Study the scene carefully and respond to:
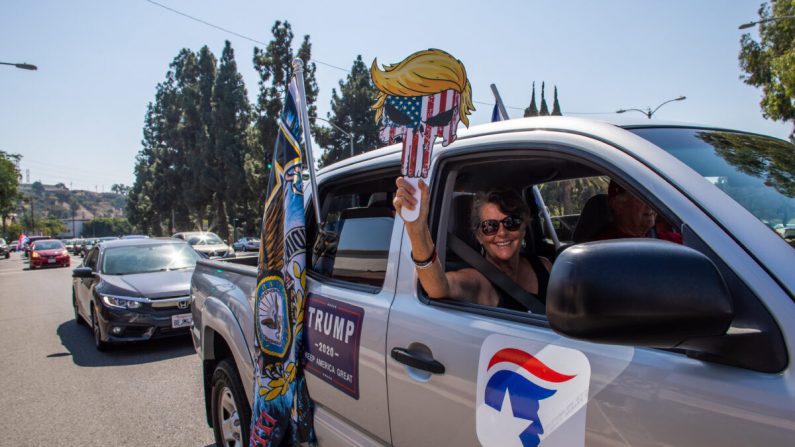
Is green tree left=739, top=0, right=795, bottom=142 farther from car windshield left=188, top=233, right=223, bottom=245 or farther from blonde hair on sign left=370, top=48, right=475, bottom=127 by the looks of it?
car windshield left=188, top=233, right=223, bottom=245

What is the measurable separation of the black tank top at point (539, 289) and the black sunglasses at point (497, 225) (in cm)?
24

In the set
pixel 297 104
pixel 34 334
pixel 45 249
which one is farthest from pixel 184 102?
pixel 297 104

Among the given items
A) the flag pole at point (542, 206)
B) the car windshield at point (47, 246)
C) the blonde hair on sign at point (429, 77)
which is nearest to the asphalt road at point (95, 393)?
the flag pole at point (542, 206)

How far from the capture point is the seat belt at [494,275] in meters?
1.88

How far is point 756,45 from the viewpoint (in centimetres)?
1819

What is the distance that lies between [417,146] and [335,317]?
88cm

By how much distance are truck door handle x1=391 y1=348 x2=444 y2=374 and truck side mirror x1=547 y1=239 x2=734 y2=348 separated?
0.72m

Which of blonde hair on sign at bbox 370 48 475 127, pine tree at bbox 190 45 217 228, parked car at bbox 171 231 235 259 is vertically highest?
pine tree at bbox 190 45 217 228

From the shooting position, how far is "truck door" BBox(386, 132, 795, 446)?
3.20ft

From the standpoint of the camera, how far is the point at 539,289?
213cm

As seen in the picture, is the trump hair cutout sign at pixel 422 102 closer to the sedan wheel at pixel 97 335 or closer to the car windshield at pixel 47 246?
the sedan wheel at pixel 97 335

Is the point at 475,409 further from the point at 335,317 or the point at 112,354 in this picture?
the point at 112,354

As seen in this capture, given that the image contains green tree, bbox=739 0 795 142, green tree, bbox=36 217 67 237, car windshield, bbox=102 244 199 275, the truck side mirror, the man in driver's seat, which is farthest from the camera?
green tree, bbox=36 217 67 237

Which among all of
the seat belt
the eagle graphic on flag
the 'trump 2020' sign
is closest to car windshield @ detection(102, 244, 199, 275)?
the eagle graphic on flag
